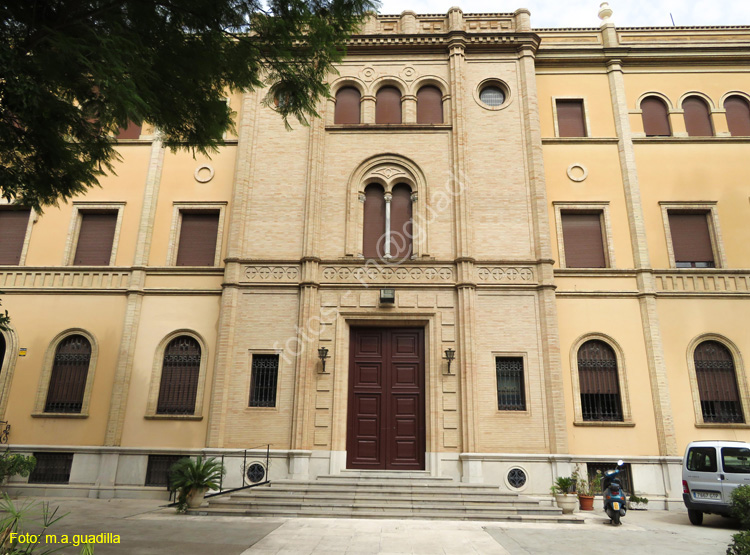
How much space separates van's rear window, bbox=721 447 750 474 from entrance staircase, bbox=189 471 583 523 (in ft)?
11.3

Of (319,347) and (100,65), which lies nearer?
(100,65)

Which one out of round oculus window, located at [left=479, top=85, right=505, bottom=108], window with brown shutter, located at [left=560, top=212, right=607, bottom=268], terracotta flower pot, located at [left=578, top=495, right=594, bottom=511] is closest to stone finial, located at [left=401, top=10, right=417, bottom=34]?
round oculus window, located at [left=479, top=85, right=505, bottom=108]

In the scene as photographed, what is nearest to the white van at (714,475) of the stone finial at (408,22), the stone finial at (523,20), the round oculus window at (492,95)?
the round oculus window at (492,95)

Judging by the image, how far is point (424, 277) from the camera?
1452 cm

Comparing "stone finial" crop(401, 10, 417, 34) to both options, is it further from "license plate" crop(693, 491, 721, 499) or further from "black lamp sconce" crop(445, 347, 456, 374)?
"license plate" crop(693, 491, 721, 499)

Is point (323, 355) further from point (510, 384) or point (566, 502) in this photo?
point (566, 502)

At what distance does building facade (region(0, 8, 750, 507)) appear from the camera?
1356cm

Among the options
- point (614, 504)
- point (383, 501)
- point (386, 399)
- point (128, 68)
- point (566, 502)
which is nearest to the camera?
point (128, 68)

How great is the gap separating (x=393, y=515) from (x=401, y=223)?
26.8 feet

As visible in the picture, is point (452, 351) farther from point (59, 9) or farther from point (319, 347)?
point (59, 9)

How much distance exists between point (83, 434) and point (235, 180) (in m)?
8.42

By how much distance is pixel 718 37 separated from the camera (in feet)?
56.0

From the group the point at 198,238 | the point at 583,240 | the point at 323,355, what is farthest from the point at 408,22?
the point at 323,355

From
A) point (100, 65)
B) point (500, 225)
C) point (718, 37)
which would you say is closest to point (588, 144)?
point (500, 225)
